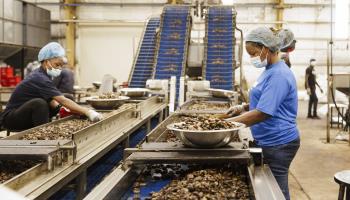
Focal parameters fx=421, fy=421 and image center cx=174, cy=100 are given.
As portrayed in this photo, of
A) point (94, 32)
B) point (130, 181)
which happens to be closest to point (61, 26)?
point (94, 32)

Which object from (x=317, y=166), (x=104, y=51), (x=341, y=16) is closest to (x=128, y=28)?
(x=104, y=51)

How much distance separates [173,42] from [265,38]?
20.1 ft

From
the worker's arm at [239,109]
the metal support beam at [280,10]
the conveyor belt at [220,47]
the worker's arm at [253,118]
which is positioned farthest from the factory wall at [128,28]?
the worker's arm at [253,118]

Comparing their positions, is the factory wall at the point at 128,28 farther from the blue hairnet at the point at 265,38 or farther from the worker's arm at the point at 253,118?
the worker's arm at the point at 253,118

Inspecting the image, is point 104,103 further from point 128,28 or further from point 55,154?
point 128,28

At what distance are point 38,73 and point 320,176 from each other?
3.63 metres

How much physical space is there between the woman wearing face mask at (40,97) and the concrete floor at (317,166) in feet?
8.45

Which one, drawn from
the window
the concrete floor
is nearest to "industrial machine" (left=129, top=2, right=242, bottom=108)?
the concrete floor

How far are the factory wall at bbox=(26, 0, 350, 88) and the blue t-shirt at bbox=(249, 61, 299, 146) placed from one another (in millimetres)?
11805

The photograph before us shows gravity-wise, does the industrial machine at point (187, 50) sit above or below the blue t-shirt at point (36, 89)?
above

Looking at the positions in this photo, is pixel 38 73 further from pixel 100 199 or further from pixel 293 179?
pixel 293 179

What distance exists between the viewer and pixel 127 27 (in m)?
14.5

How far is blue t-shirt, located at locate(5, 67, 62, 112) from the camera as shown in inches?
152

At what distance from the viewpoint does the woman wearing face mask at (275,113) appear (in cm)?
256
